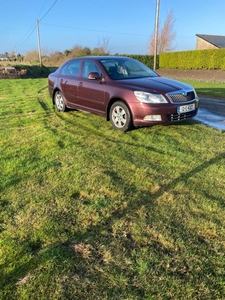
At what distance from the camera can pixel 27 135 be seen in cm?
561

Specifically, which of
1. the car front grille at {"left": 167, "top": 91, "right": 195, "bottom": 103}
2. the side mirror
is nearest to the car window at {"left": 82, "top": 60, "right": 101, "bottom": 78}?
the side mirror

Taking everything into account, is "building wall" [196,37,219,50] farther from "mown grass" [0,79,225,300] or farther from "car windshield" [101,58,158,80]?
"mown grass" [0,79,225,300]

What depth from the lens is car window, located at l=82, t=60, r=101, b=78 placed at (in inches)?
254

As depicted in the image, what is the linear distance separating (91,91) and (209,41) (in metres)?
43.5

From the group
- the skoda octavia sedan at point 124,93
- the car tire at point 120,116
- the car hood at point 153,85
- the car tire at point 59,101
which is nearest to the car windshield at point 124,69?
the skoda octavia sedan at point 124,93

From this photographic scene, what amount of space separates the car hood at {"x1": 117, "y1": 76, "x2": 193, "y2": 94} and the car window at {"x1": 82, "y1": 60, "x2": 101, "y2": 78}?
874 millimetres

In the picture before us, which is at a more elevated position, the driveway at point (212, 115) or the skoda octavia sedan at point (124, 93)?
the skoda octavia sedan at point (124, 93)

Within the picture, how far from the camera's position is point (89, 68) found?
6.67 m

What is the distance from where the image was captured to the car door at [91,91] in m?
6.18

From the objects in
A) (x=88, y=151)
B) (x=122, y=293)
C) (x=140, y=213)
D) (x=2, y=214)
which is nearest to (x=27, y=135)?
(x=88, y=151)

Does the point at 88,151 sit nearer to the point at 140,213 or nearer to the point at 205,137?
the point at 140,213

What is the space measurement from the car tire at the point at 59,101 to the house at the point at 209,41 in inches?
1633

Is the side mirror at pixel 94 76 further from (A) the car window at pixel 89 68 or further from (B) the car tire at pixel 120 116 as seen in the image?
(B) the car tire at pixel 120 116

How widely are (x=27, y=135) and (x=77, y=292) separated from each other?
4181mm
